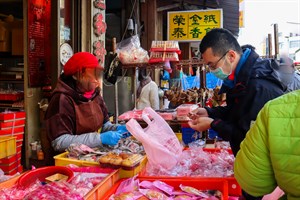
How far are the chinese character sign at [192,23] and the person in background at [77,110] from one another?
638 cm

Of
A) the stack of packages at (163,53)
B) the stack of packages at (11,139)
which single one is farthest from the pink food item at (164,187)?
the stack of packages at (11,139)

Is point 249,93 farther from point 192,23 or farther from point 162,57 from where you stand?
point 192,23

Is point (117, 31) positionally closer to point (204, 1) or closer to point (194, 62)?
point (204, 1)

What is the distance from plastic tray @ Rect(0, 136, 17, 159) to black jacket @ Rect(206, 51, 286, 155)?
3.71 m

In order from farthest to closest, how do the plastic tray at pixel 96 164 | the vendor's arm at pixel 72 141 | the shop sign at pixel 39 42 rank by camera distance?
the shop sign at pixel 39 42 < the vendor's arm at pixel 72 141 < the plastic tray at pixel 96 164

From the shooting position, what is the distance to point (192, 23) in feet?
30.0

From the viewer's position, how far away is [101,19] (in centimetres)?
615

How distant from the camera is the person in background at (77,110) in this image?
2.85 meters

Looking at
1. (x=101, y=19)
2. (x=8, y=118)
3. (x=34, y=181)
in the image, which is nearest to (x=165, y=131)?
(x=34, y=181)

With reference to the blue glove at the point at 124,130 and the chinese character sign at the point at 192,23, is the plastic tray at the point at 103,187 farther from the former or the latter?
the chinese character sign at the point at 192,23

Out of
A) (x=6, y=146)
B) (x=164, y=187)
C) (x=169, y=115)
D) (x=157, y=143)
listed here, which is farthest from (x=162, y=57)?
(x=6, y=146)

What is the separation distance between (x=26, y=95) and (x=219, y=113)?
3.71m

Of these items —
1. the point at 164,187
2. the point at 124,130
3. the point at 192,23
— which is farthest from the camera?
the point at 192,23

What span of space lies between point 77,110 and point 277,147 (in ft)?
6.97
